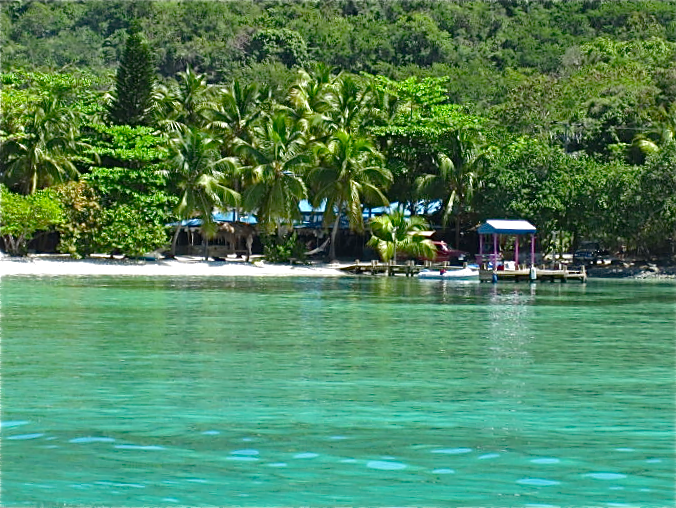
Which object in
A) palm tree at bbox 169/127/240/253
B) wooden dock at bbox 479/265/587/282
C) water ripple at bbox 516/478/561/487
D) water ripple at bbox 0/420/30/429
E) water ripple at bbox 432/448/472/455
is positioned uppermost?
palm tree at bbox 169/127/240/253

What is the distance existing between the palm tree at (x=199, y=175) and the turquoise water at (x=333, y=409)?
82.4 feet

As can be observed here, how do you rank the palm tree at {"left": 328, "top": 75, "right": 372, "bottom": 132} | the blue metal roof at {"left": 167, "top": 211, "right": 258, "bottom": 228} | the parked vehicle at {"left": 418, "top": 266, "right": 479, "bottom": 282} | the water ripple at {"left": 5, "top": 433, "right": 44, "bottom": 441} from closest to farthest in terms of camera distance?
the water ripple at {"left": 5, "top": 433, "right": 44, "bottom": 441} → the parked vehicle at {"left": 418, "top": 266, "right": 479, "bottom": 282} → the palm tree at {"left": 328, "top": 75, "right": 372, "bottom": 132} → the blue metal roof at {"left": 167, "top": 211, "right": 258, "bottom": 228}

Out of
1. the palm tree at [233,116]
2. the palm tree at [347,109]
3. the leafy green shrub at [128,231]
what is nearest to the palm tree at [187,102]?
the palm tree at [233,116]

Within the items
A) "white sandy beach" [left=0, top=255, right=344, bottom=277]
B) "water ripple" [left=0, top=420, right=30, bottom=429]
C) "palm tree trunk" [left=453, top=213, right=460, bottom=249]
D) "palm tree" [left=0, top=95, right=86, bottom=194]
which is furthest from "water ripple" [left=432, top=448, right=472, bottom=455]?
"palm tree trunk" [left=453, top=213, right=460, bottom=249]

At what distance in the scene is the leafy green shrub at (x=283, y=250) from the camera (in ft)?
210

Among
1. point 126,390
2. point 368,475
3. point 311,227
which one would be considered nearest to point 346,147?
point 311,227

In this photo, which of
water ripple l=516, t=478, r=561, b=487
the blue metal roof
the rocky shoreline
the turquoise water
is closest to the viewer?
the turquoise water

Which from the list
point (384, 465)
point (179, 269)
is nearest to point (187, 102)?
point (179, 269)

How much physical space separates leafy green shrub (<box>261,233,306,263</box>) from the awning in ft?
37.5

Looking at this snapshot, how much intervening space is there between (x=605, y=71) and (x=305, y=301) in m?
54.2

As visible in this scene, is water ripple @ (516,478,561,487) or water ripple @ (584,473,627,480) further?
water ripple @ (584,473,627,480)

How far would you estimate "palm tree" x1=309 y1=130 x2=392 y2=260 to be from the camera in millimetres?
60719

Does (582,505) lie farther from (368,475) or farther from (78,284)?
(78,284)

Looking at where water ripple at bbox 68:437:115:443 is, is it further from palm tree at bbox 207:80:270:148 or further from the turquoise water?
palm tree at bbox 207:80:270:148
